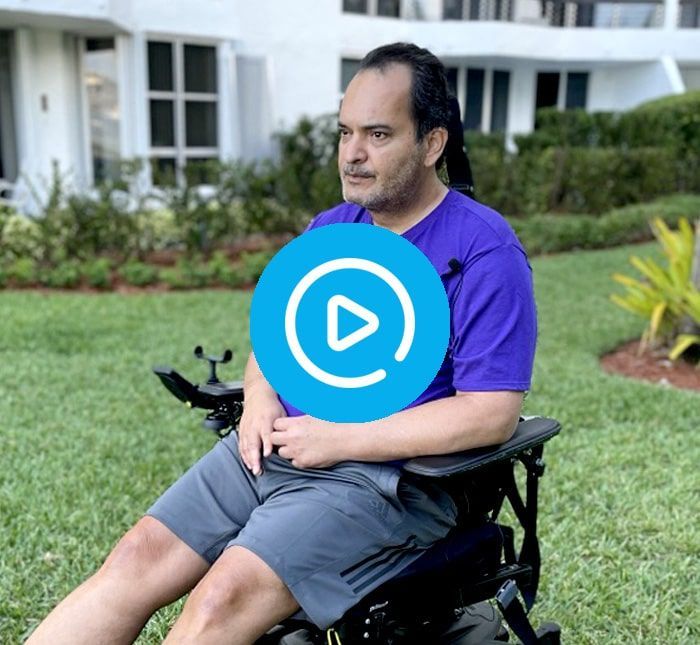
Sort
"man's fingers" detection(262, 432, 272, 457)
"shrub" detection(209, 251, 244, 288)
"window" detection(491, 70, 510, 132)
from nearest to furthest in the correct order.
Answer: "man's fingers" detection(262, 432, 272, 457) → "shrub" detection(209, 251, 244, 288) → "window" detection(491, 70, 510, 132)

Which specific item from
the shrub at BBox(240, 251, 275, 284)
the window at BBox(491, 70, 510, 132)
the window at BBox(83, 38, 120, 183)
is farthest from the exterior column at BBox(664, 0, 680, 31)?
the shrub at BBox(240, 251, 275, 284)

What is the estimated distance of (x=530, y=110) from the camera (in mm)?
19984

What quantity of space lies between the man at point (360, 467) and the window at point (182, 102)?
953 cm

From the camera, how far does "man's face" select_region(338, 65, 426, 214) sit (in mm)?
1954

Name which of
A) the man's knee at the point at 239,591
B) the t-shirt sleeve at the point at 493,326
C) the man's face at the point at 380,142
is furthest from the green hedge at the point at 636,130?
the man's knee at the point at 239,591

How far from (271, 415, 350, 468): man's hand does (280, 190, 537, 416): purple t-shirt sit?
216 mm

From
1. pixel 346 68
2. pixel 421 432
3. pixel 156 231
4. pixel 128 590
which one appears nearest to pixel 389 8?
pixel 346 68

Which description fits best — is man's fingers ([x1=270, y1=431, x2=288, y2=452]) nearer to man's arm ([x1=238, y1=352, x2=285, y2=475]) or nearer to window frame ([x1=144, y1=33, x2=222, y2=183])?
man's arm ([x1=238, y1=352, x2=285, y2=475])

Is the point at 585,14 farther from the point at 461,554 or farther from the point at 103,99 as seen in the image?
the point at 461,554

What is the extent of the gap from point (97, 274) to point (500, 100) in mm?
14531

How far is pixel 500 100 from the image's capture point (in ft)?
64.6

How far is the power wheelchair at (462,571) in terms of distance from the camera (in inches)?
73.9

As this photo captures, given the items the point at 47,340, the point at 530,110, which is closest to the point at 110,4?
the point at 47,340

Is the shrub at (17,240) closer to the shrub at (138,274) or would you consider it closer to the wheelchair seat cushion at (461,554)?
the shrub at (138,274)
